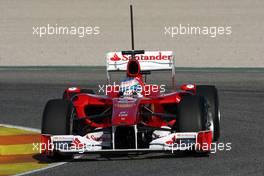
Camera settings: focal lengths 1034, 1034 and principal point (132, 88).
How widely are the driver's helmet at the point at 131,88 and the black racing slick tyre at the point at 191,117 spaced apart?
150 cm

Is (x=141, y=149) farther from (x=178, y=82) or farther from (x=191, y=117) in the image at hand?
(x=178, y=82)

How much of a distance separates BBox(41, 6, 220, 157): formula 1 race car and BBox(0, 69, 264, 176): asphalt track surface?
20 centimetres

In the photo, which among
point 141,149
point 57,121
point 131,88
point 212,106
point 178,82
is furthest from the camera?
point 178,82

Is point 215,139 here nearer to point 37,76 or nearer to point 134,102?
point 134,102

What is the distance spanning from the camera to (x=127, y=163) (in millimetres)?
12430

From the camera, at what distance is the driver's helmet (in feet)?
46.3

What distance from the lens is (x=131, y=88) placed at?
46.5ft

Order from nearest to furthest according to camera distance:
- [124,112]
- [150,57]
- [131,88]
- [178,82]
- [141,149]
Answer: [141,149], [124,112], [131,88], [150,57], [178,82]

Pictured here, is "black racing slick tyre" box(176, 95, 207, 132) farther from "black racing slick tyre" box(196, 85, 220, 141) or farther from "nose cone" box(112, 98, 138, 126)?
"black racing slick tyre" box(196, 85, 220, 141)

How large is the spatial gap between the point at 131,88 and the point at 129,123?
167 cm

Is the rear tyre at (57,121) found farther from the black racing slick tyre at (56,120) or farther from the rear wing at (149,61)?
the rear wing at (149,61)

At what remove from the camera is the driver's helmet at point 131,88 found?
1412 cm

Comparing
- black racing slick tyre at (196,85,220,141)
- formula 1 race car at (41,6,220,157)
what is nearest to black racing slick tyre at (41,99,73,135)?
formula 1 race car at (41,6,220,157)

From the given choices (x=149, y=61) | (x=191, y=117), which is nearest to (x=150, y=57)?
(x=149, y=61)
